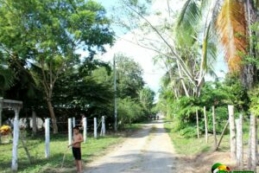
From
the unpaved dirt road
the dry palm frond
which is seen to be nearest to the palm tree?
the dry palm frond

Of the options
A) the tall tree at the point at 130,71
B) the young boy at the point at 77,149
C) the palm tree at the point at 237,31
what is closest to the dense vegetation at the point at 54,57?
the young boy at the point at 77,149

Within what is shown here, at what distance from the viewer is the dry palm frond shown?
1180cm

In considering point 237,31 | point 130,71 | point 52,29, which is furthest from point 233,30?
point 130,71

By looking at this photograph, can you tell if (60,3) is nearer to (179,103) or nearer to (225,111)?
(179,103)

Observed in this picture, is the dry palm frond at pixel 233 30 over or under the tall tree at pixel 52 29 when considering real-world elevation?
under

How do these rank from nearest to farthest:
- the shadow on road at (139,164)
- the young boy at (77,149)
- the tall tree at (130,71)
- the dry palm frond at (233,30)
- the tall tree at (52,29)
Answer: the dry palm frond at (233,30) → the young boy at (77,149) → the shadow on road at (139,164) → the tall tree at (52,29) → the tall tree at (130,71)

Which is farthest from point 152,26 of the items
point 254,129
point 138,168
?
point 254,129

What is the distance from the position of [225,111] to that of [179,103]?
3255 mm

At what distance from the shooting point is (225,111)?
974 inches

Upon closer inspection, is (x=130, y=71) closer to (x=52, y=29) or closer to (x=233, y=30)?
(x=52, y=29)

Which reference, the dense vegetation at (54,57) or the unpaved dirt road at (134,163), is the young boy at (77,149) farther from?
the dense vegetation at (54,57)

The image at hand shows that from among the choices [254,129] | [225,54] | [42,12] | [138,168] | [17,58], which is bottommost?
[138,168]

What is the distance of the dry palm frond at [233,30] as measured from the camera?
11.8m

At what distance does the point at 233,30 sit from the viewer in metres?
12.0
